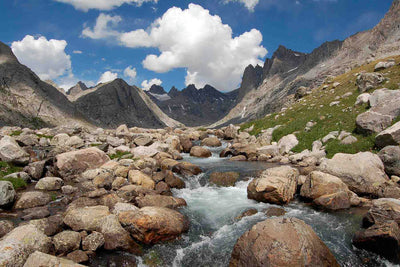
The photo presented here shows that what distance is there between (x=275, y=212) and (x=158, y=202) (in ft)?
23.1

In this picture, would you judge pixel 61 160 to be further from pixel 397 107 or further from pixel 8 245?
pixel 397 107

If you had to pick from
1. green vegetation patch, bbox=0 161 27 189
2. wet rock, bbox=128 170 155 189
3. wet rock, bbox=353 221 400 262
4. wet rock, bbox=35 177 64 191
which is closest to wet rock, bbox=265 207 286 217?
wet rock, bbox=353 221 400 262

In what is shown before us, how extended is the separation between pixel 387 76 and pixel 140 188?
4021 centimetres

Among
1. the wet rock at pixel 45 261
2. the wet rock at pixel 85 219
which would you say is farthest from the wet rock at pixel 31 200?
the wet rock at pixel 45 261

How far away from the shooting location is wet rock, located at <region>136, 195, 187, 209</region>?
13.2m

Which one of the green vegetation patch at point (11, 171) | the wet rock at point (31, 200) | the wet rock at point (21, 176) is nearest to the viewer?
the wet rock at point (31, 200)

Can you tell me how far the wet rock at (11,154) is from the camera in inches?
745

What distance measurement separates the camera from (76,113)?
170875 millimetres

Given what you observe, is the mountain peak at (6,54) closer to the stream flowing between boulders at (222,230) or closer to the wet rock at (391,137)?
the stream flowing between boulders at (222,230)

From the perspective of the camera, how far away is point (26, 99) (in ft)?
440

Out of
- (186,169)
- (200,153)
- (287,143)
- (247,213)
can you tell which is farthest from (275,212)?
(200,153)

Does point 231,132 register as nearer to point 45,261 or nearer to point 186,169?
point 186,169

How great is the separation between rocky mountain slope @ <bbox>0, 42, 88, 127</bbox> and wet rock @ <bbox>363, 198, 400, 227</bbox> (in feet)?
436

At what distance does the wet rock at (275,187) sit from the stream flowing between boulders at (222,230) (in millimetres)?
461
